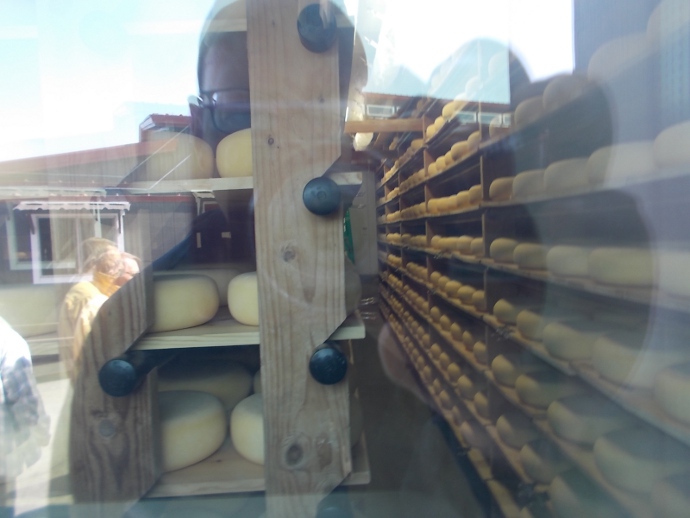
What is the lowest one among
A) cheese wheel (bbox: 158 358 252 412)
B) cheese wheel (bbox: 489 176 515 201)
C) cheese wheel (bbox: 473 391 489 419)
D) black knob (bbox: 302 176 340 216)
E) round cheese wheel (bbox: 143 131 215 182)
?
cheese wheel (bbox: 473 391 489 419)

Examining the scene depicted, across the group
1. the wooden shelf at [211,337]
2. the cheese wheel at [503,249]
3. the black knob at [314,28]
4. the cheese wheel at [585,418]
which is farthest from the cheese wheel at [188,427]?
the cheese wheel at [503,249]

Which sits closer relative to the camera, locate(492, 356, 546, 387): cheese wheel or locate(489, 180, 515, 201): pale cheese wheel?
locate(492, 356, 546, 387): cheese wheel

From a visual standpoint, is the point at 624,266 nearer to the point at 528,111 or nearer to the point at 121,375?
the point at 528,111

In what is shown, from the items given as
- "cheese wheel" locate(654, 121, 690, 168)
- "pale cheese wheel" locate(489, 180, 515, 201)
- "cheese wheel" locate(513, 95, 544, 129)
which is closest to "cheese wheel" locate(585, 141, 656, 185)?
"cheese wheel" locate(654, 121, 690, 168)

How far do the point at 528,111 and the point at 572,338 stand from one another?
0.83 m

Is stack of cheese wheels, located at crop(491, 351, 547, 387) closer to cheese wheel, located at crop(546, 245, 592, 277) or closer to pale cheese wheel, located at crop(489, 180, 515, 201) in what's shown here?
cheese wheel, located at crop(546, 245, 592, 277)

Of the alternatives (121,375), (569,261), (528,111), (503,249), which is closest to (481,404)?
(503,249)

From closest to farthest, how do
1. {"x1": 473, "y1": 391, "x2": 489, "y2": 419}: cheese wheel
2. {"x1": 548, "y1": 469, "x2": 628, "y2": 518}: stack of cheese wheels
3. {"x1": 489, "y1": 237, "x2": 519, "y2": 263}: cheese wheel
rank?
1. {"x1": 548, "y1": 469, "x2": 628, "y2": 518}: stack of cheese wheels
2. {"x1": 489, "y1": 237, "x2": 519, "y2": 263}: cheese wheel
3. {"x1": 473, "y1": 391, "x2": 489, "y2": 419}: cheese wheel

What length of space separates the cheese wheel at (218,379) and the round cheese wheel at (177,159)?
1.09 feet

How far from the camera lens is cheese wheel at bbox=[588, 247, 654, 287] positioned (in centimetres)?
110

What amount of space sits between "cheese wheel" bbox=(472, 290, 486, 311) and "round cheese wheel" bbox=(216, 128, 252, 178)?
1.70 m

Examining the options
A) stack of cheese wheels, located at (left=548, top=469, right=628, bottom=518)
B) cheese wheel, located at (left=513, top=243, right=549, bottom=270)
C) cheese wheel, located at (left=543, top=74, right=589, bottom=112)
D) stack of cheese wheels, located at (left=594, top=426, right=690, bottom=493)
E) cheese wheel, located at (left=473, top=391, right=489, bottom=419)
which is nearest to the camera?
stack of cheese wheels, located at (left=594, top=426, right=690, bottom=493)

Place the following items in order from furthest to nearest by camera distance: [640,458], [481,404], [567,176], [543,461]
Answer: [481,404] → [543,461] → [567,176] → [640,458]

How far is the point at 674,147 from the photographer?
0.95 m
